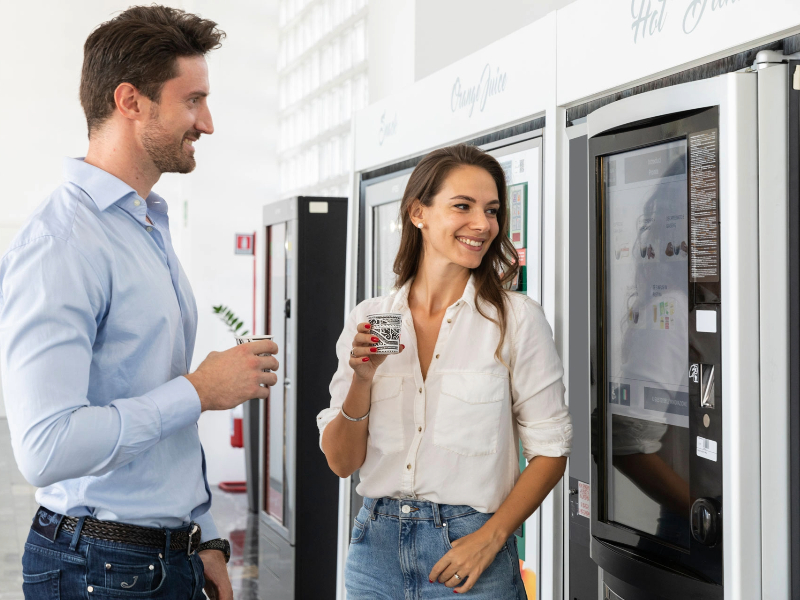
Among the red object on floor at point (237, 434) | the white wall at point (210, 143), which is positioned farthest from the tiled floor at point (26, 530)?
the white wall at point (210, 143)

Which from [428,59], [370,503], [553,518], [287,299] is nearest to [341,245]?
[287,299]

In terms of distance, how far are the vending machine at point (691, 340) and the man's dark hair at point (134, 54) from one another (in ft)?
3.10

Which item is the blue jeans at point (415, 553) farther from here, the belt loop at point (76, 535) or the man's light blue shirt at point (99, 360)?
the belt loop at point (76, 535)

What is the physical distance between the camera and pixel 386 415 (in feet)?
5.59

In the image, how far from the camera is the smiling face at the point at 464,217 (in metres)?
1.74

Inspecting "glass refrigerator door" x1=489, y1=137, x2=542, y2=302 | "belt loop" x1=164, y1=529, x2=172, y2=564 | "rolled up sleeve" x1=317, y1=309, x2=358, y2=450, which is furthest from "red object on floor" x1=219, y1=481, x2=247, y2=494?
"belt loop" x1=164, y1=529, x2=172, y2=564

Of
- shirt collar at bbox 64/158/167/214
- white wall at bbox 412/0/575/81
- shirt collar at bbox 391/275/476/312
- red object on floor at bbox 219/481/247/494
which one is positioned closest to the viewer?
shirt collar at bbox 64/158/167/214

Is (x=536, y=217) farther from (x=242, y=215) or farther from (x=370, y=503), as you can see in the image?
(x=242, y=215)

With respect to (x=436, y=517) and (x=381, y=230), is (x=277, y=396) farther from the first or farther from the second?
(x=436, y=517)

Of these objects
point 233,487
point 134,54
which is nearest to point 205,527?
point 134,54

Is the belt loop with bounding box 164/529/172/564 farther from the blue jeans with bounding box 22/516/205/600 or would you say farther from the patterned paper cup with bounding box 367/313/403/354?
the patterned paper cup with bounding box 367/313/403/354

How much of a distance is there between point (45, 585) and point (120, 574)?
0.12 metres

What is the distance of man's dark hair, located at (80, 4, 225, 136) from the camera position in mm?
1410

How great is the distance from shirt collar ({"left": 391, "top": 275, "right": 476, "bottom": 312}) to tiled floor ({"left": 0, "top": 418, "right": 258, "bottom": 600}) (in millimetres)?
3153
